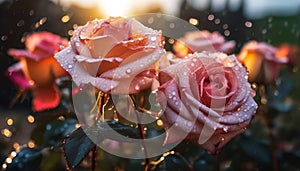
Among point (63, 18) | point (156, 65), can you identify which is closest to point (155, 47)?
point (156, 65)

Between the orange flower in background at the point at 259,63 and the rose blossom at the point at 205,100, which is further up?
the rose blossom at the point at 205,100

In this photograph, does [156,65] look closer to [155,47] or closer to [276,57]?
[155,47]

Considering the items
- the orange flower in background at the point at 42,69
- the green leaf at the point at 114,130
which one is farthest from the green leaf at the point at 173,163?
the orange flower in background at the point at 42,69

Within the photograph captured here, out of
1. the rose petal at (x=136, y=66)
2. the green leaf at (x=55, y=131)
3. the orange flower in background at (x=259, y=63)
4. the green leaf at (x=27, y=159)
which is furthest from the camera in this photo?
the orange flower in background at (x=259, y=63)

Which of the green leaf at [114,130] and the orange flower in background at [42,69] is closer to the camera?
the green leaf at [114,130]

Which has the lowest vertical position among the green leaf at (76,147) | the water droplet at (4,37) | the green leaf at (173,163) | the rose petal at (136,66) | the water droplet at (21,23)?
the water droplet at (4,37)

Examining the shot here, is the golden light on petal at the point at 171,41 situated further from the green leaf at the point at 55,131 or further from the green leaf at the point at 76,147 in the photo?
the green leaf at the point at 76,147
